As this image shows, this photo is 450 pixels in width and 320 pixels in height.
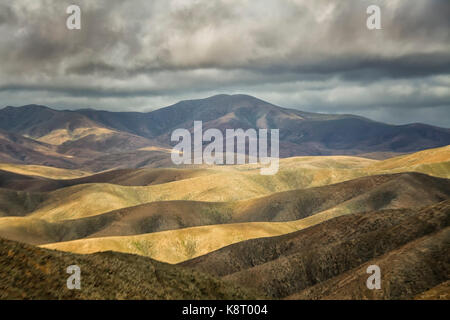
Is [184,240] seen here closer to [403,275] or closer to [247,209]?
[247,209]

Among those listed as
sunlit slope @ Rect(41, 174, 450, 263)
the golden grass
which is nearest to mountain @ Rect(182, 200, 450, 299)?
the golden grass

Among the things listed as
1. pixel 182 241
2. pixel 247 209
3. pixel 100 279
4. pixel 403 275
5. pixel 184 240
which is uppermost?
pixel 100 279

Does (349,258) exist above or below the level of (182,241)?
above

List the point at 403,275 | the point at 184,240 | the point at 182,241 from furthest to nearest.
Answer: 1. the point at 184,240
2. the point at 182,241
3. the point at 403,275

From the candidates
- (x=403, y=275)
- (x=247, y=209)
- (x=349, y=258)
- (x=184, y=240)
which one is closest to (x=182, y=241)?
(x=184, y=240)

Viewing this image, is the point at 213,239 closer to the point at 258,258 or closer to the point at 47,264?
the point at 258,258
